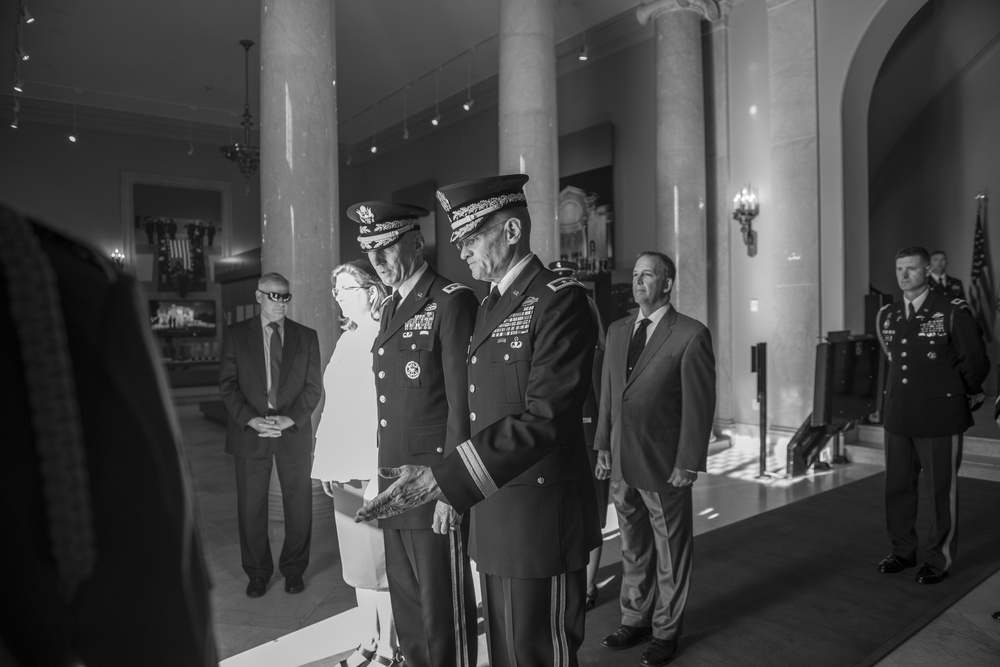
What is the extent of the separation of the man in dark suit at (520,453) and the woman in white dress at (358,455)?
2.73 feet

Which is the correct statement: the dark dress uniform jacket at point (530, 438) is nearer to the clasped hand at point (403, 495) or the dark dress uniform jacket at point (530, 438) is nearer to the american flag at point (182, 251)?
the clasped hand at point (403, 495)

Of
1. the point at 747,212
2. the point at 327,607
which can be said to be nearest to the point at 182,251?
the point at 747,212

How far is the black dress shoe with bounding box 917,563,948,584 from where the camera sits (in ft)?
12.9

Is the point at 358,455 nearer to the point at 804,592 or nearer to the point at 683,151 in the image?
the point at 804,592

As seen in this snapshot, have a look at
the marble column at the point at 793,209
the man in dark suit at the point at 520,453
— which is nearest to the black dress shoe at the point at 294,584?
the man in dark suit at the point at 520,453

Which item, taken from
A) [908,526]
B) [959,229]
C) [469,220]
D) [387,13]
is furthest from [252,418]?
[959,229]

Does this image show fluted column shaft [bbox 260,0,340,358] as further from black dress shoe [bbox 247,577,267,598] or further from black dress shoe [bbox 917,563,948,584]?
black dress shoe [bbox 917,563,948,584]

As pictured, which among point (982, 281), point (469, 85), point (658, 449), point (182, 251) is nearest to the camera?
point (658, 449)

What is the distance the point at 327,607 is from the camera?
3.77 m

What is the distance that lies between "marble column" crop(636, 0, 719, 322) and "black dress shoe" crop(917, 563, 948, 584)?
463cm

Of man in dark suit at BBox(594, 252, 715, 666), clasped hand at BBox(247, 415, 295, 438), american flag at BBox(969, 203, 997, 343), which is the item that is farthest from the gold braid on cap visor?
american flag at BBox(969, 203, 997, 343)

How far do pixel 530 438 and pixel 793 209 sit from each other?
7319 millimetres

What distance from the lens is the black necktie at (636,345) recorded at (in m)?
3.38

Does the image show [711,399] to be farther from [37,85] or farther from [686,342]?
[37,85]
